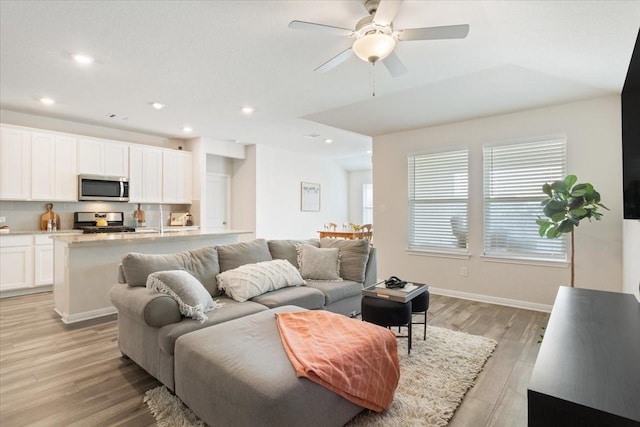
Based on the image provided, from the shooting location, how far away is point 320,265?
3588 mm

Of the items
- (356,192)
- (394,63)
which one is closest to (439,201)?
(394,63)

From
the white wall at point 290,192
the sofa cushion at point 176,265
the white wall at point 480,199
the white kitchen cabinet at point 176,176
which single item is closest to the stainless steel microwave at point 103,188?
the white kitchen cabinet at point 176,176

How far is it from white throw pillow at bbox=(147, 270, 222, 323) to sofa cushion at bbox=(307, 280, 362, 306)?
3.85 ft

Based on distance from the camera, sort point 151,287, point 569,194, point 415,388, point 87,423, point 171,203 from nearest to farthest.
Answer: point 87,423 → point 415,388 → point 151,287 → point 569,194 → point 171,203

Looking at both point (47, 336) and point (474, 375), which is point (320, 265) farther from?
point (47, 336)

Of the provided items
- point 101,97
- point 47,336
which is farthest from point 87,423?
point 101,97

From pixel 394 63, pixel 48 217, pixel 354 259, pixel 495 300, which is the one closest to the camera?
pixel 394 63

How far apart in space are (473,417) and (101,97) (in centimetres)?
509

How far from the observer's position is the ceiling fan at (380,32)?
2018 millimetres

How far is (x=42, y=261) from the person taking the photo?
15.8 ft

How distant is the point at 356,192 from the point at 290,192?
2599 millimetres

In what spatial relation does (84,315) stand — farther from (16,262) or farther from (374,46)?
(374,46)

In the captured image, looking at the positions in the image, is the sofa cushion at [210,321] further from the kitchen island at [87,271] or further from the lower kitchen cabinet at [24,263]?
the lower kitchen cabinet at [24,263]

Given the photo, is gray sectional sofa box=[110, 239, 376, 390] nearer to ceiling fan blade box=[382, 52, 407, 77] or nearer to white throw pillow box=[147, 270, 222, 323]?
white throw pillow box=[147, 270, 222, 323]
